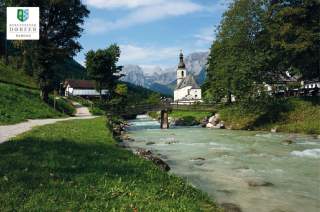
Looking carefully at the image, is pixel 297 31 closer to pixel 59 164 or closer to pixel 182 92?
pixel 59 164

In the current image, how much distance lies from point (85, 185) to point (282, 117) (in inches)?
1655

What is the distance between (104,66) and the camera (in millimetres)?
82188

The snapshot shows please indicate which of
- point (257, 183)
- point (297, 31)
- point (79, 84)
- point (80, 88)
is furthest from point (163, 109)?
point (79, 84)

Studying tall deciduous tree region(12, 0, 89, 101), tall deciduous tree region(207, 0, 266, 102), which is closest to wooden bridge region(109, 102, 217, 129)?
tall deciduous tree region(207, 0, 266, 102)

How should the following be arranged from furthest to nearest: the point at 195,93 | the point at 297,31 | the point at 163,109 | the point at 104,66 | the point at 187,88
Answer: the point at 187,88 < the point at 195,93 < the point at 104,66 < the point at 163,109 < the point at 297,31

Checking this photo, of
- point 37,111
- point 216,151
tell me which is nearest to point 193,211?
point 216,151

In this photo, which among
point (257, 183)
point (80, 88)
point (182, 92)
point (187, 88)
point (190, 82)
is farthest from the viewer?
point (182, 92)

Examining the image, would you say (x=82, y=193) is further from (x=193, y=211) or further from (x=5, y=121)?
(x=5, y=121)

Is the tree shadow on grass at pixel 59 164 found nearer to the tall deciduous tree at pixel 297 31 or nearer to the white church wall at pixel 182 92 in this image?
the tall deciduous tree at pixel 297 31

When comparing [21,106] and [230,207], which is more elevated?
[21,106]

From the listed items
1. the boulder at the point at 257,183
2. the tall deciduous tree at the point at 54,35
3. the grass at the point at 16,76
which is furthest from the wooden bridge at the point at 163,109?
the boulder at the point at 257,183

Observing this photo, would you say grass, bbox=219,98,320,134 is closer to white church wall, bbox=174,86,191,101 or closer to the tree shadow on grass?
the tree shadow on grass

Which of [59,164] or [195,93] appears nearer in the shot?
[59,164]

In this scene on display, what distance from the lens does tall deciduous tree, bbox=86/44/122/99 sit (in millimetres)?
81188
